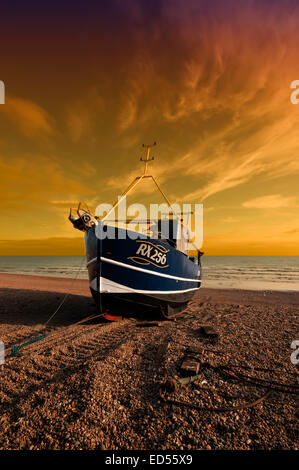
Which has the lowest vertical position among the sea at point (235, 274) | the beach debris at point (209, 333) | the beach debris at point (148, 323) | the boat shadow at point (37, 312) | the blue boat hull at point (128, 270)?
the sea at point (235, 274)

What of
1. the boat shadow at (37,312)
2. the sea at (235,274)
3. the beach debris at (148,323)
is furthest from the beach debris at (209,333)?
the sea at (235,274)

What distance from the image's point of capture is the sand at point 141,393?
9.30 feet

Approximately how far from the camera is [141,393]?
383cm

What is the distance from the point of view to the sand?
9.30 feet

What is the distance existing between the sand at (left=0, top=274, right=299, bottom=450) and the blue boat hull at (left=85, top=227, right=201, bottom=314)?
1306 millimetres

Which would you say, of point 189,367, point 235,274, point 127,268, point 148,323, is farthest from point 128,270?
point 235,274

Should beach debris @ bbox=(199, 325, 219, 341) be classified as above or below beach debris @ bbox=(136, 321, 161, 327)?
above

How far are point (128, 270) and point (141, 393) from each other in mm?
4144

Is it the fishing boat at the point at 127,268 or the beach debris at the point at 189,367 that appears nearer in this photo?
the beach debris at the point at 189,367

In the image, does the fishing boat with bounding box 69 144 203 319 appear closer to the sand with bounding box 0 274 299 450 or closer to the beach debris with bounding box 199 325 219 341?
the sand with bounding box 0 274 299 450

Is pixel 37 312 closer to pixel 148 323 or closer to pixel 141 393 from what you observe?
pixel 148 323

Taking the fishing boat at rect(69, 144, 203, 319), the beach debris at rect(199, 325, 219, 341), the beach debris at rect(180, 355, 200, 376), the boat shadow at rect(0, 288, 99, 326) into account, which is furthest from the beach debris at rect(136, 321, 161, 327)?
the beach debris at rect(180, 355, 200, 376)

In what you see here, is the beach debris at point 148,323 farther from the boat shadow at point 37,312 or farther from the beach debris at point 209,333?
the boat shadow at point 37,312

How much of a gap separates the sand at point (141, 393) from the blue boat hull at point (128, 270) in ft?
4.29
